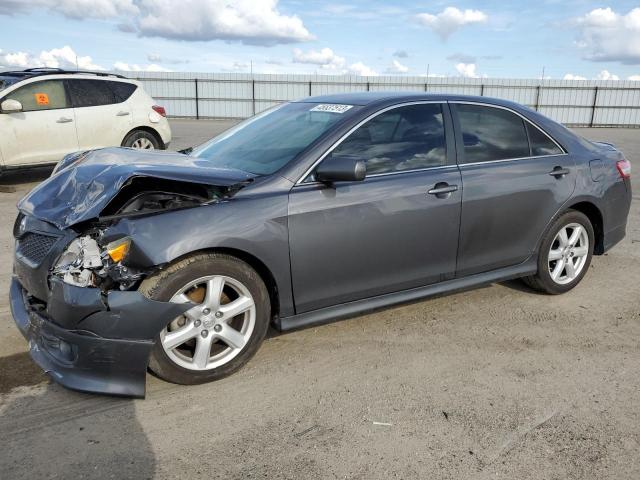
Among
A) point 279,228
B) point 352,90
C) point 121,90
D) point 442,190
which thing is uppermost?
point 352,90

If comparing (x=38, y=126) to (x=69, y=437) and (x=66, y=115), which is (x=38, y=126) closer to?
(x=66, y=115)

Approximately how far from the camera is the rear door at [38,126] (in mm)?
8430

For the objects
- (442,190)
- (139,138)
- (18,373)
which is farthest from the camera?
(139,138)

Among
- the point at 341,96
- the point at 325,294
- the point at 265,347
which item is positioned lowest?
the point at 265,347

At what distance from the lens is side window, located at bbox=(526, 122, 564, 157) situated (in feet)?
14.4

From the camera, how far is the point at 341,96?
4.21 metres

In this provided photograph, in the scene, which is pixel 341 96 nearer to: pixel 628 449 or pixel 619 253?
pixel 628 449

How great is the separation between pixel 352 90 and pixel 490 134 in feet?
87.1

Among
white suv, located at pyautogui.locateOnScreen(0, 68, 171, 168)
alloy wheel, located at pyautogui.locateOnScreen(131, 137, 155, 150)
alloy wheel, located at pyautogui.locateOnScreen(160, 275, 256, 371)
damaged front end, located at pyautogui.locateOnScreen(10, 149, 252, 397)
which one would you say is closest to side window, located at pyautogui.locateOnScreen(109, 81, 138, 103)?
white suv, located at pyautogui.locateOnScreen(0, 68, 171, 168)

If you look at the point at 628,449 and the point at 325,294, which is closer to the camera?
the point at 628,449

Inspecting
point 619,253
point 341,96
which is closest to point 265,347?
point 341,96

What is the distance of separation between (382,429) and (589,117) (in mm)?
31280

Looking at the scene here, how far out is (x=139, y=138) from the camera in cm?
988

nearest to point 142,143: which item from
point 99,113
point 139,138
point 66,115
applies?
point 139,138
